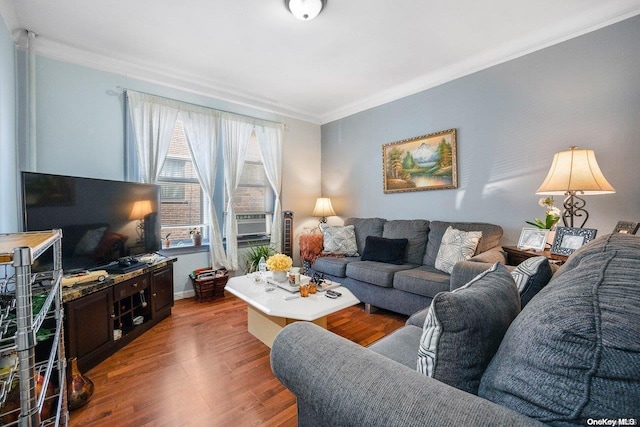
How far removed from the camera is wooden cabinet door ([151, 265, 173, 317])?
2.61 meters

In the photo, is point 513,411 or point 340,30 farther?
point 340,30

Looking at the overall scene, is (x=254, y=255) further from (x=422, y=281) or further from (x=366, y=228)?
(x=422, y=281)

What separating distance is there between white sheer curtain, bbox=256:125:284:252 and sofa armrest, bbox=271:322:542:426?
330 cm

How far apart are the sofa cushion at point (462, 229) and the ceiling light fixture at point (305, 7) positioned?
2380mm

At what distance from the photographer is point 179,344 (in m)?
2.27

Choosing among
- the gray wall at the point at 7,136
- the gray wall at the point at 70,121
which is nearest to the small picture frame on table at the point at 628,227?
the gray wall at the point at 70,121

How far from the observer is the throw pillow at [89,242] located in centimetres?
212

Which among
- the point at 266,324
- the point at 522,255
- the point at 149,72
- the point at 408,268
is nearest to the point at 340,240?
the point at 408,268

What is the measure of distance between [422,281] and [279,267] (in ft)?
4.24

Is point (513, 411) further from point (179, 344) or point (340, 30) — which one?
point (340, 30)

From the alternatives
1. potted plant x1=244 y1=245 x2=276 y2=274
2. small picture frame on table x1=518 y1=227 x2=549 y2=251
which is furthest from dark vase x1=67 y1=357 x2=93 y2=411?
small picture frame on table x1=518 y1=227 x2=549 y2=251

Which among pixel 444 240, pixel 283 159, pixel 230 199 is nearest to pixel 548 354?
pixel 444 240

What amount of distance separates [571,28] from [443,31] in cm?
104

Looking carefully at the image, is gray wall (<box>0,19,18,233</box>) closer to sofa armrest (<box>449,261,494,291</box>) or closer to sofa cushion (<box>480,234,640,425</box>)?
sofa cushion (<box>480,234,640,425</box>)
